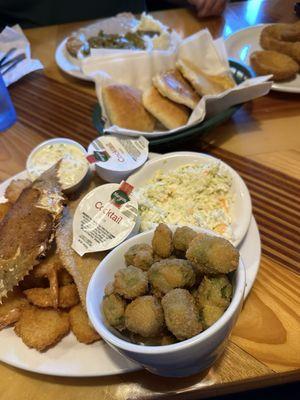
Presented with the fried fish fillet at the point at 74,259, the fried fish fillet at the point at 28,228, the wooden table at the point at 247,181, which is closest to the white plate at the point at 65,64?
the wooden table at the point at 247,181

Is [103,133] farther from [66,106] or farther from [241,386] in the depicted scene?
[241,386]

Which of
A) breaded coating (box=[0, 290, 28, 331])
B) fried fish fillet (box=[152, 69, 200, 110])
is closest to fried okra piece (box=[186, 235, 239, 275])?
breaded coating (box=[0, 290, 28, 331])

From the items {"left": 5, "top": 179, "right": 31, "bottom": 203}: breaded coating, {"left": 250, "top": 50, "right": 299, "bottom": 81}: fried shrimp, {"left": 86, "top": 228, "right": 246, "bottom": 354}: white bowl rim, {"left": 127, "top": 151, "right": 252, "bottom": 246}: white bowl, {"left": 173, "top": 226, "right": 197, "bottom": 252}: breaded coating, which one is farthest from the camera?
{"left": 250, "top": 50, "right": 299, "bottom": 81}: fried shrimp

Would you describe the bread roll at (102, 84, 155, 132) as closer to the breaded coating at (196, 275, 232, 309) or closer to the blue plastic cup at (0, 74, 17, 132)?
the blue plastic cup at (0, 74, 17, 132)

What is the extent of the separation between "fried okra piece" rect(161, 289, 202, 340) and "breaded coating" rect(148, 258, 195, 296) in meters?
0.02

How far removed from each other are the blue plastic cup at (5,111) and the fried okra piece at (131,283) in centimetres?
116

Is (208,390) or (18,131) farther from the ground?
(18,131)

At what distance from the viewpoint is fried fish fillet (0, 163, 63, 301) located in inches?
39.1

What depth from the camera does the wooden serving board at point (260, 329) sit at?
2.89ft

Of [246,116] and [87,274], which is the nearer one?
[87,274]

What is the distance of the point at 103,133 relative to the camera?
55.9 inches

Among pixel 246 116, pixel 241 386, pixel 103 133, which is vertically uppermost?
pixel 103 133

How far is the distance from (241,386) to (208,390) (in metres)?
0.07

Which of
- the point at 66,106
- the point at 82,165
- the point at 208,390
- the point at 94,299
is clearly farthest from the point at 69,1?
the point at 208,390
